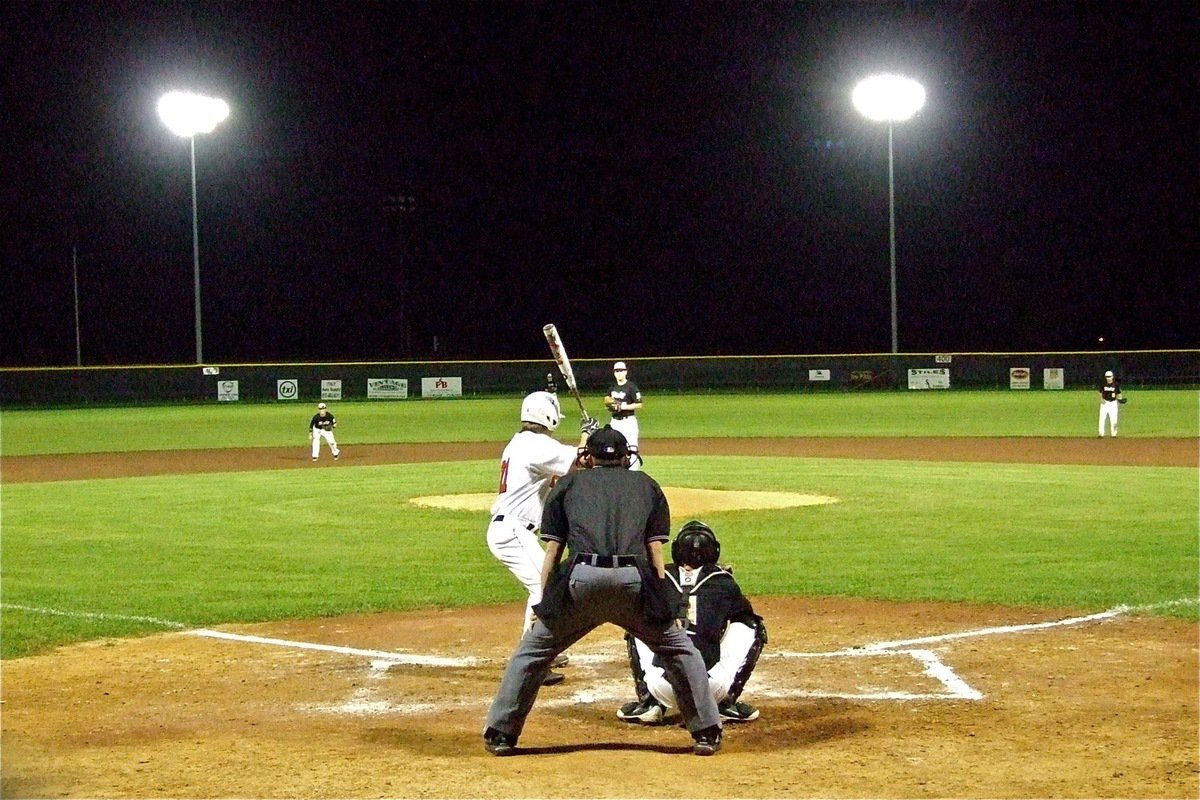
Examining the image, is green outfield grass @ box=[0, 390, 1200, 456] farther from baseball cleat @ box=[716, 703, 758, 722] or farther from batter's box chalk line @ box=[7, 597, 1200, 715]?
baseball cleat @ box=[716, 703, 758, 722]

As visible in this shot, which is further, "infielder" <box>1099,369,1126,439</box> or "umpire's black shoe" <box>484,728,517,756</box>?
"infielder" <box>1099,369,1126,439</box>

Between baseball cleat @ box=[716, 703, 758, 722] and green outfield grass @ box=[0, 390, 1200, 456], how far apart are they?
2962 cm

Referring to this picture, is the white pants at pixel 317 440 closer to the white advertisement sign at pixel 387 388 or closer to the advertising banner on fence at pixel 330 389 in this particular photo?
the advertising banner on fence at pixel 330 389

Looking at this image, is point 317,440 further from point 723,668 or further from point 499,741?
point 499,741

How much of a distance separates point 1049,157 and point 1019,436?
38.8m

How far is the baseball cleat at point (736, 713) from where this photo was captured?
25.3ft

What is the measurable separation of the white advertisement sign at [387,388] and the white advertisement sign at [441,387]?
78 cm

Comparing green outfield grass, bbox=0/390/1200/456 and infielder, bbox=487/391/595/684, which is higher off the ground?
infielder, bbox=487/391/595/684

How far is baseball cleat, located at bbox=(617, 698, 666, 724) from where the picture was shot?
25.3 feet

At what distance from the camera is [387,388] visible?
5047cm

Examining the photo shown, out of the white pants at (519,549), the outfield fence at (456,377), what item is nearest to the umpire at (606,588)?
the white pants at (519,549)

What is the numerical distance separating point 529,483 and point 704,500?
37.9ft

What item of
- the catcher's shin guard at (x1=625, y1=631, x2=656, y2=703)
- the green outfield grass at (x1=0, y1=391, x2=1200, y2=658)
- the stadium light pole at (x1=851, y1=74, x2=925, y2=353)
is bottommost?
the green outfield grass at (x1=0, y1=391, x2=1200, y2=658)

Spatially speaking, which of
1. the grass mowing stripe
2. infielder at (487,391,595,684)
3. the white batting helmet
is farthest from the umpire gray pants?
the grass mowing stripe
